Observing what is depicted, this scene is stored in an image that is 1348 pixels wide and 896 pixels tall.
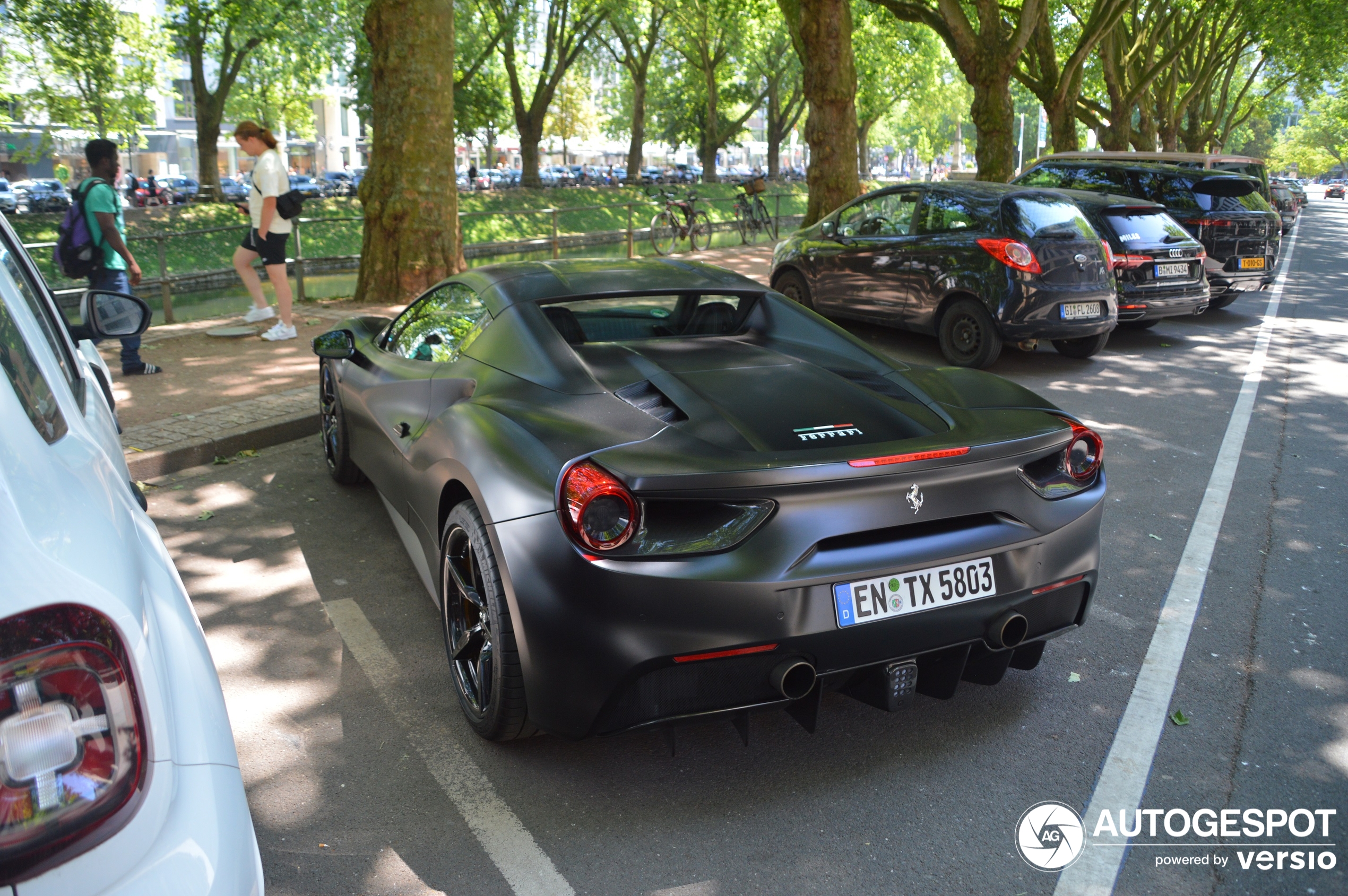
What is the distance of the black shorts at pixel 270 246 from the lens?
955 cm

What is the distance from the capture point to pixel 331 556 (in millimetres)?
4797

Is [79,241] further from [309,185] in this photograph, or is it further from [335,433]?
[309,185]

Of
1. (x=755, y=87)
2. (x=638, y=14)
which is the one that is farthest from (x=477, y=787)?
(x=755, y=87)

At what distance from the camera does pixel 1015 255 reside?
8.70m

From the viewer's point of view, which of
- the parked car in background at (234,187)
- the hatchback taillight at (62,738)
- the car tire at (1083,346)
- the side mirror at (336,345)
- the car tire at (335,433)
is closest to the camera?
the hatchback taillight at (62,738)

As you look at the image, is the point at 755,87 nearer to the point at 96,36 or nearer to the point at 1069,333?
the point at 96,36

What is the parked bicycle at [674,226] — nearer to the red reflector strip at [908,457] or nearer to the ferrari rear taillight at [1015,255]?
the ferrari rear taillight at [1015,255]

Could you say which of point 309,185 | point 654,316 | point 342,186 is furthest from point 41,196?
point 654,316

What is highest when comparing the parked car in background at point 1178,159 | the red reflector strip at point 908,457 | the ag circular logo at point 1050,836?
the parked car in background at point 1178,159

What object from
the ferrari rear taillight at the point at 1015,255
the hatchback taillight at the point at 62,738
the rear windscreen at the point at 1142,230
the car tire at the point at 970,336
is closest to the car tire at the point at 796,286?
the car tire at the point at 970,336

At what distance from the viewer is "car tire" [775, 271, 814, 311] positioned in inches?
428

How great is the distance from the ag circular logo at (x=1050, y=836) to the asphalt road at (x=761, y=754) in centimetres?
5

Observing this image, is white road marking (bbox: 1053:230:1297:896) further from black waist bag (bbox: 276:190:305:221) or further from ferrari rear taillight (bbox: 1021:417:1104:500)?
black waist bag (bbox: 276:190:305:221)

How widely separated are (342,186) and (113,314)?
46.5 meters
